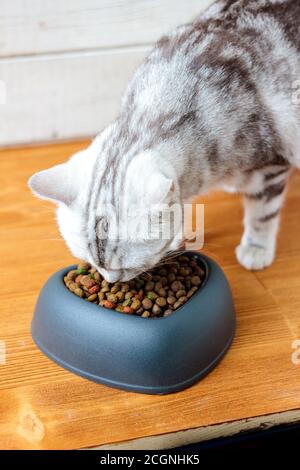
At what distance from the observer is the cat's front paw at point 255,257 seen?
4.54 ft

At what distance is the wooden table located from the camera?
3.21ft

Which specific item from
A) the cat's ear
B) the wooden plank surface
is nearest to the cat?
the cat's ear

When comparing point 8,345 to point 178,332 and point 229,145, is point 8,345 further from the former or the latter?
point 229,145

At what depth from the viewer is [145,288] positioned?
1102 millimetres

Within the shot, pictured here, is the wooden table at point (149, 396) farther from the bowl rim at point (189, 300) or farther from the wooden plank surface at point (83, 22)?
the wooden plank surface at point (83, 22)

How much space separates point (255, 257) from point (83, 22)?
1.01 meters

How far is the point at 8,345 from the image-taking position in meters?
1.16

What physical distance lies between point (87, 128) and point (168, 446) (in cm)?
133

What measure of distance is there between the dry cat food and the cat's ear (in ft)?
0.57

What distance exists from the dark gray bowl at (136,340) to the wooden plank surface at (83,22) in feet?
3.52

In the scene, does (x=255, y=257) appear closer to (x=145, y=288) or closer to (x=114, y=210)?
(x=145, y=288)

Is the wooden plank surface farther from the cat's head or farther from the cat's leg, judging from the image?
the cat's head

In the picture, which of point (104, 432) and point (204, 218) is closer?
point (104, 432)

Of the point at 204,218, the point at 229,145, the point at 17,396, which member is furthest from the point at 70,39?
the point at 17,396
